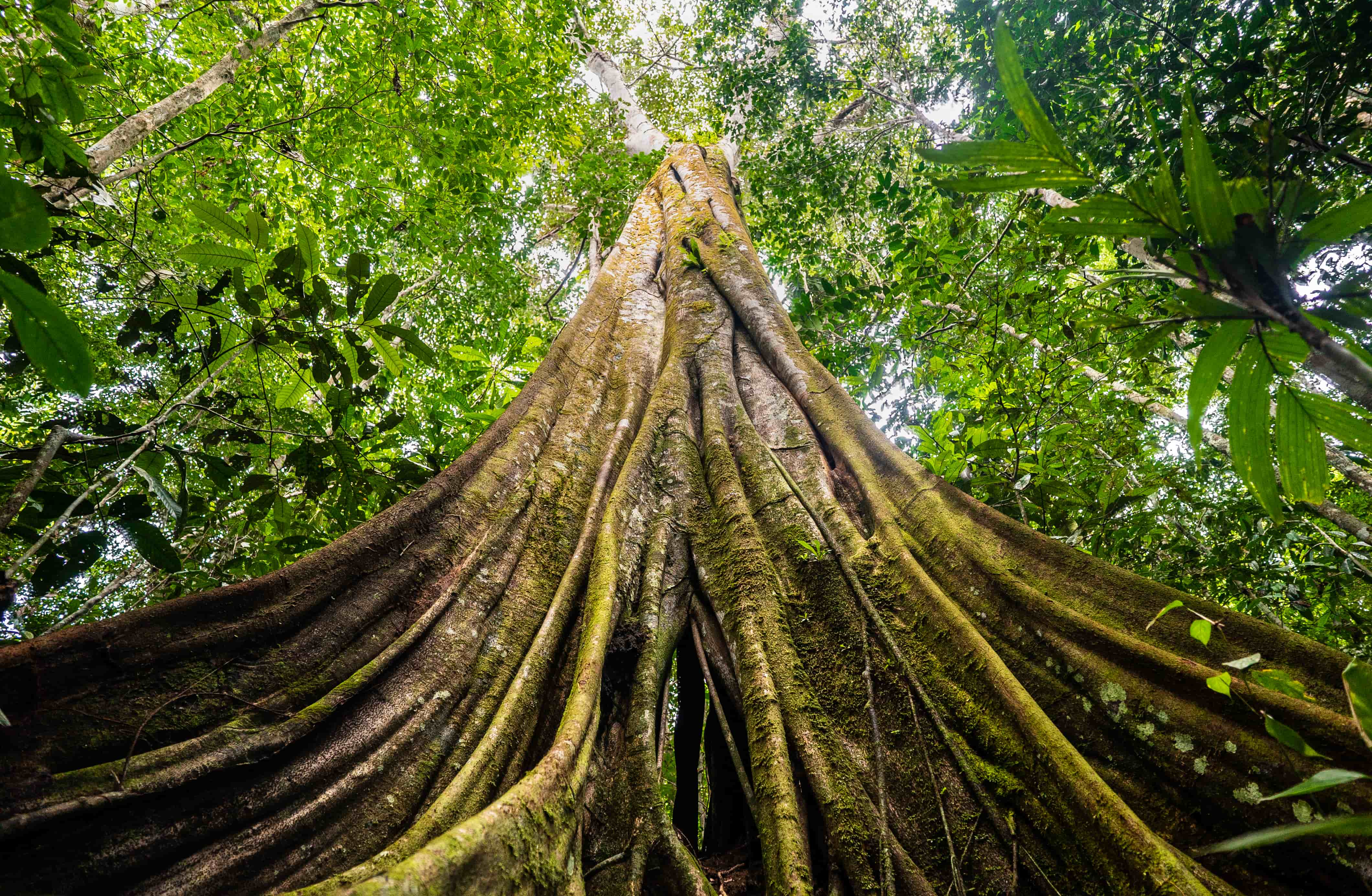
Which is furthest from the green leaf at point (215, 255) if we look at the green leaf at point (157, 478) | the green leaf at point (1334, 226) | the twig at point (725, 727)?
the green leaf at point (1334, 226)

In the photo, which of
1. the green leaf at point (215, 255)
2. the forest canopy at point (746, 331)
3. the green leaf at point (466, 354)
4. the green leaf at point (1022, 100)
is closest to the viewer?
the green leaf at point (1022, 100)

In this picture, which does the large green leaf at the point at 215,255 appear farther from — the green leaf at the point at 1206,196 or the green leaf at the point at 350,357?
Result: the green leaf at the point at 1206,196

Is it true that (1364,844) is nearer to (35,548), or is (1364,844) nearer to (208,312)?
(35,548)

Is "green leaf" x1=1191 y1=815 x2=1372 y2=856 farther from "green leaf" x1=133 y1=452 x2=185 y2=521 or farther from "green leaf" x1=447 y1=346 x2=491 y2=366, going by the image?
"green leaf" x1=447 y1=346 x2=491 y2=366

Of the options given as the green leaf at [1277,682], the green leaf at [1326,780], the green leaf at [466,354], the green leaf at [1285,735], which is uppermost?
the green leaf at [466,354]

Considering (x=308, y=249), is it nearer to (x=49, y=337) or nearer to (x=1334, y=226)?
(x=49, y=337)

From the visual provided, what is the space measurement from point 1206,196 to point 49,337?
1462 mm

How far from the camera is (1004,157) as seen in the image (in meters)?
0.68

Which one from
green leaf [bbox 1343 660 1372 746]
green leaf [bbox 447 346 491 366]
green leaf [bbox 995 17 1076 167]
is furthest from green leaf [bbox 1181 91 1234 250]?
green leaf [bbox 447 346 491 366]

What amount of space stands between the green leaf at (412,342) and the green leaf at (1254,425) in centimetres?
174

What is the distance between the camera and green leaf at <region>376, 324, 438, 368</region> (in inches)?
69.6

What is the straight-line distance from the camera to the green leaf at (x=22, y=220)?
2.57ft

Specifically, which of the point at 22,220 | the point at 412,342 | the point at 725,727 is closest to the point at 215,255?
the point at 412,342

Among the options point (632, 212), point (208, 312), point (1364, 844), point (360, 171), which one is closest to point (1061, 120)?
point (632, 212)
